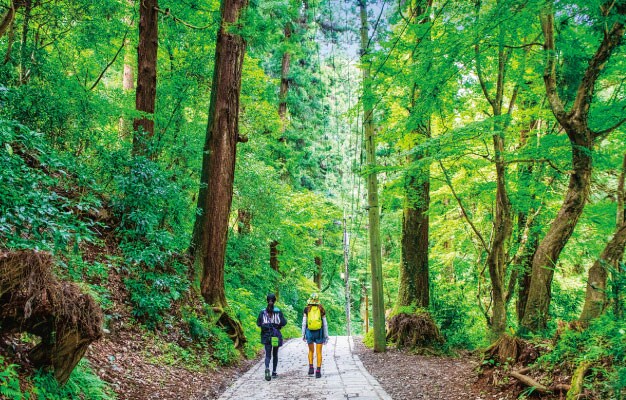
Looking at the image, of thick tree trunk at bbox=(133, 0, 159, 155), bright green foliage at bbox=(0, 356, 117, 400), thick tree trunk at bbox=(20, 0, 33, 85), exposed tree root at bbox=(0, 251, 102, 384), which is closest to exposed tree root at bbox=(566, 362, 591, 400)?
exposed tree root at bbox=(0, 251, 102, 384)

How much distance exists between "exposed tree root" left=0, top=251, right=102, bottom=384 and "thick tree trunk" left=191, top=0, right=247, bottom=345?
6.04 m

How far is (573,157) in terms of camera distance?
595 centimetres

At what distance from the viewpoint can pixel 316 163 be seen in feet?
79.0

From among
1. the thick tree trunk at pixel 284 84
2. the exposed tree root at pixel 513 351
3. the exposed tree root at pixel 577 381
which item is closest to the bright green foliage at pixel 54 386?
the exposed tree root at pixel 577 381

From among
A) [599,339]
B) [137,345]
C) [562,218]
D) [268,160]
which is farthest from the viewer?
[268,160]

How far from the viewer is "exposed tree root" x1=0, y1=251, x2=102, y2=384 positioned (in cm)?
340

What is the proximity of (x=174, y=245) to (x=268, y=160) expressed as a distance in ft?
35.2

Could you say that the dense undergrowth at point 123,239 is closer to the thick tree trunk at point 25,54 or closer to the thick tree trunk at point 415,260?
the thick tree trunk at point 25,54

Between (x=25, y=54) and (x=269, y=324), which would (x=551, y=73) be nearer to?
(x=269, y=324)

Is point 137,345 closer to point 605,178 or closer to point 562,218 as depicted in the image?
point 562,218

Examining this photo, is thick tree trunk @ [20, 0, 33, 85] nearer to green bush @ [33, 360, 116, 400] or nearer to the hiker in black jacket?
green bush @ [33, 360, 116, 400]

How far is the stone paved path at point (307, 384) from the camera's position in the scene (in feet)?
19.8

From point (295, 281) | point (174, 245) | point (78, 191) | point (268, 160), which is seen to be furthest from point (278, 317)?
point (295, 281)

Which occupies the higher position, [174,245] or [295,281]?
[174,245]
